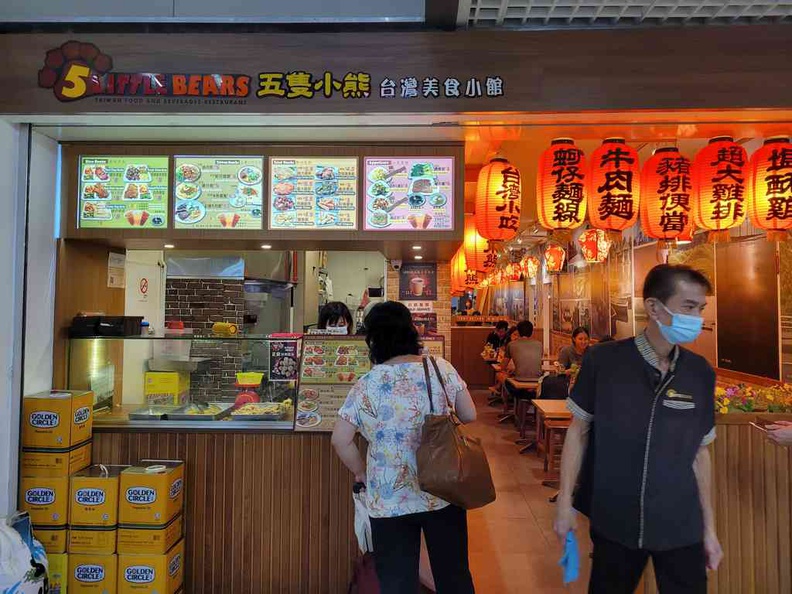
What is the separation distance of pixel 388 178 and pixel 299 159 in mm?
594

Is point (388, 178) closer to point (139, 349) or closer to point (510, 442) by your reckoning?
point (139, 349)

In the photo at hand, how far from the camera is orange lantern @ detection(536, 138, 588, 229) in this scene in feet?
11.9

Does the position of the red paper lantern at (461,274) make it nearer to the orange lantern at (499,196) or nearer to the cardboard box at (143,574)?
the orange lantern at (499,196)

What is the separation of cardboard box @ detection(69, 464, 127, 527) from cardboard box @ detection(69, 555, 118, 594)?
195 millimetres

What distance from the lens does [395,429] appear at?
7.28 feet

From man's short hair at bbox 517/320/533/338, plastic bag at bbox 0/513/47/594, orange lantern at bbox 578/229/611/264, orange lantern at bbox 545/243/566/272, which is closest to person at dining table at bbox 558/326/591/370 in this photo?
man's short hair at bbox 517/320/533/338

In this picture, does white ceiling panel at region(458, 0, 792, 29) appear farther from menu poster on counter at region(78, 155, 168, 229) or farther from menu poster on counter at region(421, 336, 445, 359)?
menu poster on counter at region(78, 155, 168, 229)

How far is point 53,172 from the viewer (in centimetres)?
326

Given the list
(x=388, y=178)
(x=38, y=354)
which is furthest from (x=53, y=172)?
(x=388, y=178)

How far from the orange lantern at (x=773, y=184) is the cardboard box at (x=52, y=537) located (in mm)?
4761

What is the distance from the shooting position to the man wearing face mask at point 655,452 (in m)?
1.88

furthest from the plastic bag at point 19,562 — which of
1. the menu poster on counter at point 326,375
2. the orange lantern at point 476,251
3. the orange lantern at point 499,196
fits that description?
the orange lantern at point 476,251

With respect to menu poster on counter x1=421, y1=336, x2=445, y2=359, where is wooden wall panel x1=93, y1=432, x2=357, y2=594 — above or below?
below

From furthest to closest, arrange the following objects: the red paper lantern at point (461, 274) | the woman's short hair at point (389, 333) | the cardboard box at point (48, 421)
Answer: the red paper lantern at point (461, 274) → the cardboard box at point (48, 421) → the woman's short hair at point (389, 333)
